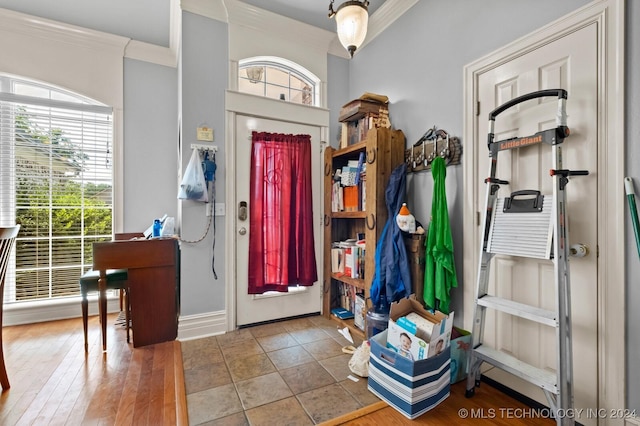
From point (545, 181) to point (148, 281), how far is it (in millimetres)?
2802

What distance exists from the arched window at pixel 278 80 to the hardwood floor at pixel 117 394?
2.40m

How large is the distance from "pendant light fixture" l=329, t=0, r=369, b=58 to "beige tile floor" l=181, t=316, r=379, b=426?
2005mm

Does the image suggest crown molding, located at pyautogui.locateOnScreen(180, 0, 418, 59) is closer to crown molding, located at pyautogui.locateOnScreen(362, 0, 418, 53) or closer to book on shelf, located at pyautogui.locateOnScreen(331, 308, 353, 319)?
crown molding, located at pyautogui.locateOnScreen(362, 0, 418, 53)

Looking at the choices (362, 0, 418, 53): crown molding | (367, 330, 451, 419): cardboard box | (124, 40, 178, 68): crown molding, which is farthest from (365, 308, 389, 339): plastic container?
(124, 40, 178, 68): crown molding

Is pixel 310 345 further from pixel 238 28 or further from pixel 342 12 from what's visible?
pixel 238 28

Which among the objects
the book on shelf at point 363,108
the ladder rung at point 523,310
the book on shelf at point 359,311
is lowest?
the book on shelf at point 359,311

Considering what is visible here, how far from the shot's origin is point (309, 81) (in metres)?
3.10

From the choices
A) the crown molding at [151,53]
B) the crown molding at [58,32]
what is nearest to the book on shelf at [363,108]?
the crown molding at [151,53]


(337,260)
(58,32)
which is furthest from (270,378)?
(58,32)

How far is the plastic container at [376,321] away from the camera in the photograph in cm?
212

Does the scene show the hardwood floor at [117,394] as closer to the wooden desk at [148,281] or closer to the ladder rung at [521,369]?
the wooden desk at [148,281]

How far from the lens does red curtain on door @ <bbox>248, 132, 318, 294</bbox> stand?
2709 millimetres

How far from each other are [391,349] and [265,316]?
145 centimetres

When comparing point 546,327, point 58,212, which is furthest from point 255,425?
point 58,212
